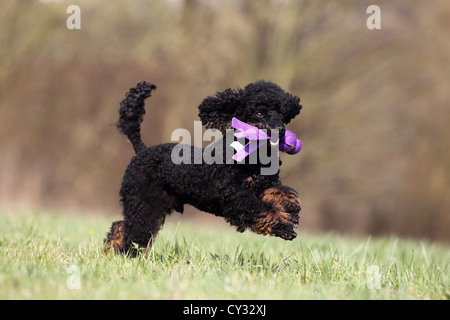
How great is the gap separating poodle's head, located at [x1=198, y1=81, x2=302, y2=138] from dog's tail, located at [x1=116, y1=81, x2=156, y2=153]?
0.86 m

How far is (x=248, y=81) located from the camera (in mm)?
14898

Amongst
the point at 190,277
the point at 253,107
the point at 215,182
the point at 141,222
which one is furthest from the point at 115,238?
the point at 253,107

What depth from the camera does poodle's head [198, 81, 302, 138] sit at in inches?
172

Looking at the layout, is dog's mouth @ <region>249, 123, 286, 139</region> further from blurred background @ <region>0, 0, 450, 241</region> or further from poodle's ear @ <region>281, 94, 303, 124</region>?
blurred background @ <region>0, 0, 450, 241</region>

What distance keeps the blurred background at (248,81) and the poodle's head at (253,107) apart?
9.45m

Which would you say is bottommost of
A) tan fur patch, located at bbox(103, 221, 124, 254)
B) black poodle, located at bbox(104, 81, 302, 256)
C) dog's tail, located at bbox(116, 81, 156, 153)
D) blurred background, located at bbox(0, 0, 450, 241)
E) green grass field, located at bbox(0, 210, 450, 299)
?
green grass field, located at bbox(0, 210, 450, 299)

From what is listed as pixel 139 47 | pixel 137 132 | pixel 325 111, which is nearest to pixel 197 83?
pixel 139 47

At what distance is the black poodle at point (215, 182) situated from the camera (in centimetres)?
422

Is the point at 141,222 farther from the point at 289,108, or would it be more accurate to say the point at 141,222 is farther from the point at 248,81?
the point at 248,81

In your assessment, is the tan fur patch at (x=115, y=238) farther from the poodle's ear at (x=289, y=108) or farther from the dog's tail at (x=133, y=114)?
the poodle's ear at (x=289, y=108)

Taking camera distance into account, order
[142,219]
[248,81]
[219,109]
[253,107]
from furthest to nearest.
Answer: [248,81] → [142,219] → [219,109] → [253,107]

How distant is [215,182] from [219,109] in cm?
66

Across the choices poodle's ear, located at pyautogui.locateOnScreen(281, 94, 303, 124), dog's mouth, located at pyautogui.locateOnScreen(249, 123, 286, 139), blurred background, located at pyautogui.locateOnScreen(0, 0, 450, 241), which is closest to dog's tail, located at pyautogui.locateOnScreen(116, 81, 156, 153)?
dog's mouth, located at pyautogui.locateOnScreen(249, 123, 286, 139)

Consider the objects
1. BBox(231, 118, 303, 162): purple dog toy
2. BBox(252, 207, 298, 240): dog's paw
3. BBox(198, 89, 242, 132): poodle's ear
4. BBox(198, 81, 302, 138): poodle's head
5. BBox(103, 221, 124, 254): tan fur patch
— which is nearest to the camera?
BBox(252, 207, 298, 240): dog's paw
